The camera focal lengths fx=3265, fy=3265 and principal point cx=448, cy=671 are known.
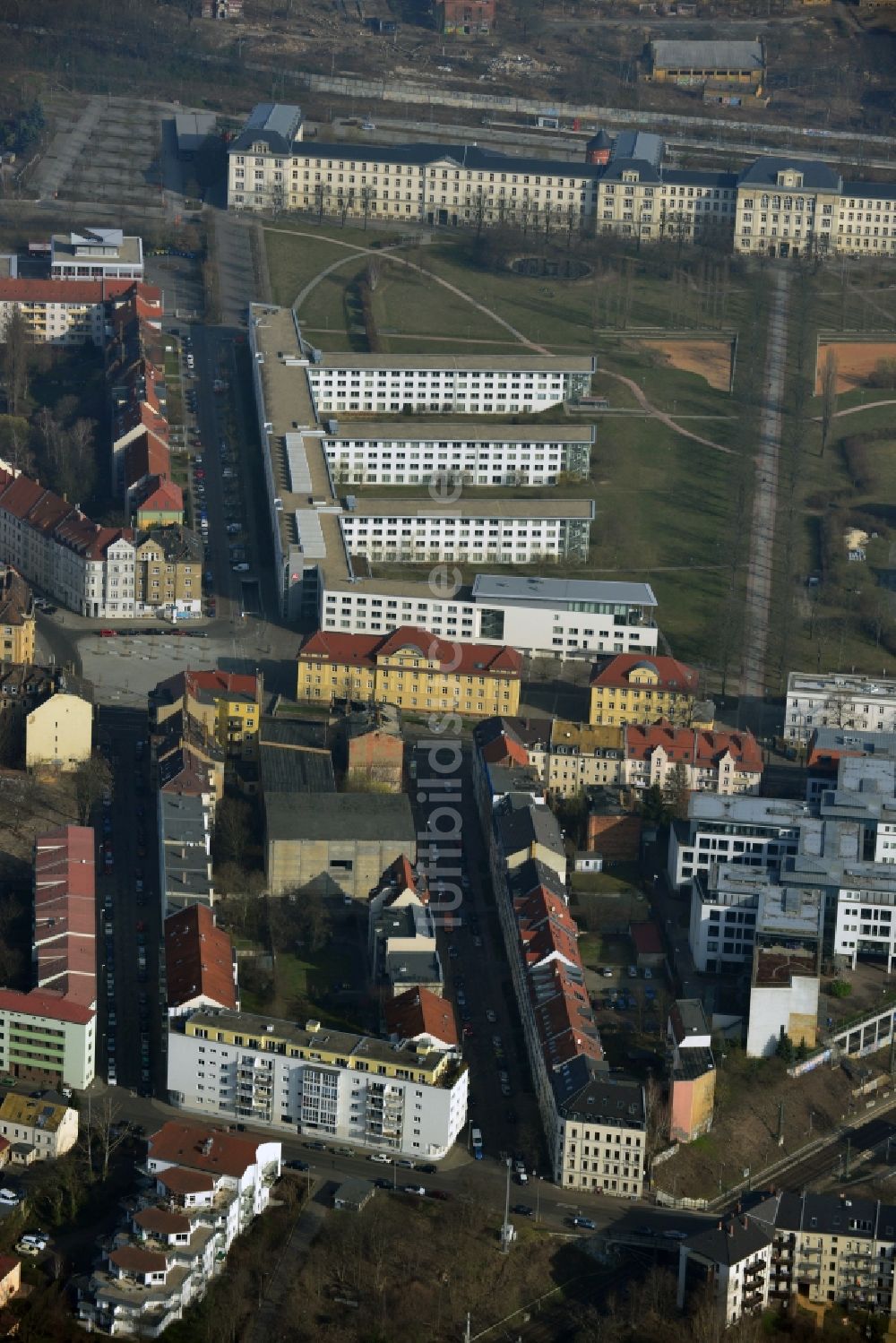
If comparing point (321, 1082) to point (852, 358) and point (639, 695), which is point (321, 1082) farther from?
point (852, 358)

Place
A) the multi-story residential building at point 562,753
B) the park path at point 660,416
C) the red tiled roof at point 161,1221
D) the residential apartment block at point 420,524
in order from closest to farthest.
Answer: the red tiled roof at point 161,1221, the multi-story residential building at point 562,753, the residential apartment block at point 420,524, the park path at point 660,416

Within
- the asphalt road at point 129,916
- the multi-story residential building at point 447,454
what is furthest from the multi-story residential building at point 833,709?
the multi-story residential building at point 447,454

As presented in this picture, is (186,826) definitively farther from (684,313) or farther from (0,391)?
(684,313)

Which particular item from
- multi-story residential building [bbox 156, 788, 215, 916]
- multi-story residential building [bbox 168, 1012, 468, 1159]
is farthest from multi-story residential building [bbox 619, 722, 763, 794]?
multi-story residential building [bbox 168, 1012, 468, 1159]

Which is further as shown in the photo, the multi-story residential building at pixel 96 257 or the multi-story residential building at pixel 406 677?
the multi-story residential building at pixel 96 257

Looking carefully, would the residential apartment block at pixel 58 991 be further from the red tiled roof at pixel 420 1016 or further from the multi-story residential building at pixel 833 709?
the multi-story residential building at pixel 833 709

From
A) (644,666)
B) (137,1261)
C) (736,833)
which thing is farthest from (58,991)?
(644,666)
